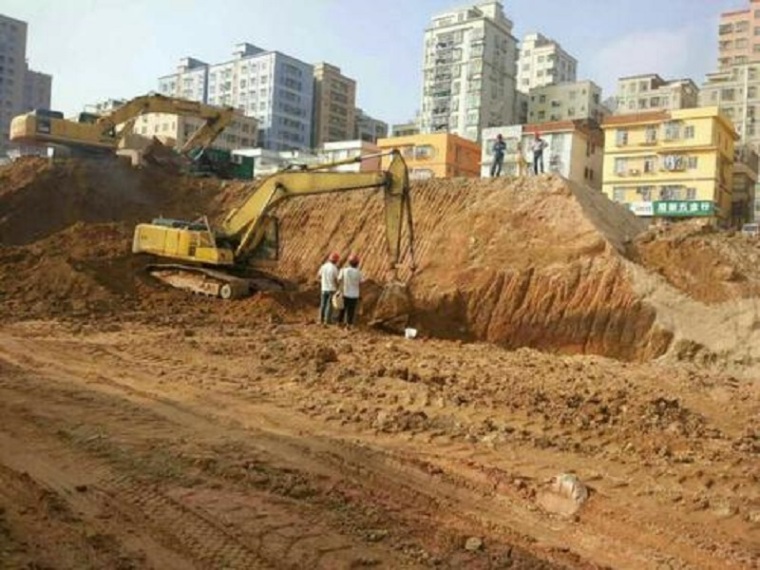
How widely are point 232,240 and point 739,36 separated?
102 meters

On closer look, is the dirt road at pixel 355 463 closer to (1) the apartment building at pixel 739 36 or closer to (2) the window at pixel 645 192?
(2) the window at pixel 645 192

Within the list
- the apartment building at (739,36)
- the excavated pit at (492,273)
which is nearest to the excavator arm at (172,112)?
the excavated pit at (492,273)

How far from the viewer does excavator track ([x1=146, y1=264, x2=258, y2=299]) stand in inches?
665

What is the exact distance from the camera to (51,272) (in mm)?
16969

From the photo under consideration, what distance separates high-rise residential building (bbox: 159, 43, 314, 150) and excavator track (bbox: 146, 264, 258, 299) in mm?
75773

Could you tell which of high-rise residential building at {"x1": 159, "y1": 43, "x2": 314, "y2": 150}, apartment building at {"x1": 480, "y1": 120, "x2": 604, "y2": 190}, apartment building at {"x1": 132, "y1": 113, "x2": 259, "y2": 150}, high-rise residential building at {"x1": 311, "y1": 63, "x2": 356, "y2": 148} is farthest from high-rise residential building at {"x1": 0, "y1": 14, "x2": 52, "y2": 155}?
apartment building at {"x1": 480, "y1": 120, "x2": 604, "y2": 190}

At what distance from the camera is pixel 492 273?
52.1 feet

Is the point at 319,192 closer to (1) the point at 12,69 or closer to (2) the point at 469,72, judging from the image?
(2) the point at 469,72

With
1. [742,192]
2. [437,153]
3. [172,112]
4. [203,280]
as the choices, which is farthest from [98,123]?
[742,192]

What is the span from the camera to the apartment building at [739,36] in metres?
98.6

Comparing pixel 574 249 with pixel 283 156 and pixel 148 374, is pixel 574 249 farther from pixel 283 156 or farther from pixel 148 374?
pixel 283 156

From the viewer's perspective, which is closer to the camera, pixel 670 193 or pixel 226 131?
pixel 670 193

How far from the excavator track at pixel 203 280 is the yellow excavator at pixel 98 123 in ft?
28.7

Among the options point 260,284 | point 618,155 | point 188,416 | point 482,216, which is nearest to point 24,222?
point 260,284
